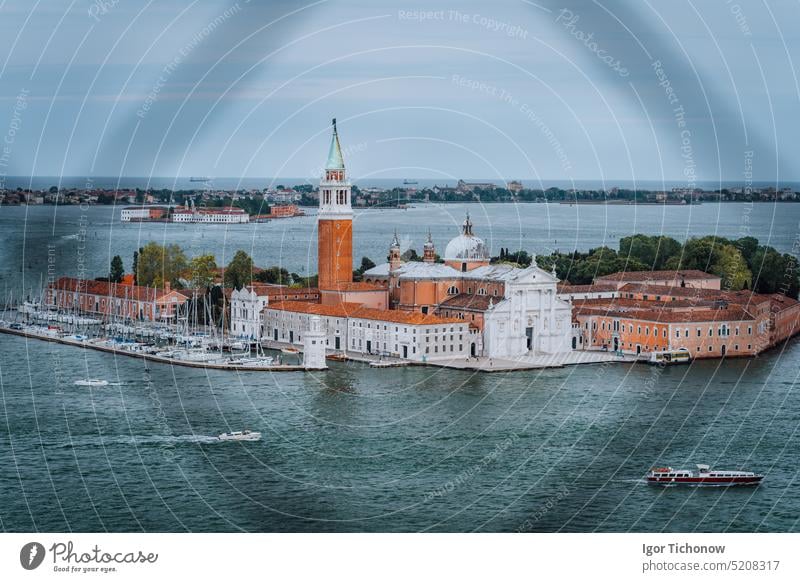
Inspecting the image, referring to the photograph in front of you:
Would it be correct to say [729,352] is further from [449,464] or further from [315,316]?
[449,464]

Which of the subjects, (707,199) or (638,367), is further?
(707,199)

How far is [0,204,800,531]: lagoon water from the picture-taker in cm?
1208

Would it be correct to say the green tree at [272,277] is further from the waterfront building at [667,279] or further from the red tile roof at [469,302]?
the red tile roof at [469,302]

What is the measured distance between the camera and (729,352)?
1977 centimetres

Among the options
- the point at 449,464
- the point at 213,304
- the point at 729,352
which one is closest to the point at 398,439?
the point at 449,464

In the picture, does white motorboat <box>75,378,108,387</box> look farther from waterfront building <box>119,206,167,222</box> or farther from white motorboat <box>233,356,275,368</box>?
waterfront building <box>119,206,167,222</box>

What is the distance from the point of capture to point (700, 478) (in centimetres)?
1306

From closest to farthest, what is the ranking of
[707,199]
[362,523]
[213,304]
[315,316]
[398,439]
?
[362,523] < [398,439] < [315,316] < [213,304] < [707,199]

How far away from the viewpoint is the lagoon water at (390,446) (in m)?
12.1

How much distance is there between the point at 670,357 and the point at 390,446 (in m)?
5.96

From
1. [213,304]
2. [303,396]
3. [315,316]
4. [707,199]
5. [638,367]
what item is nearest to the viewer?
[303,396]

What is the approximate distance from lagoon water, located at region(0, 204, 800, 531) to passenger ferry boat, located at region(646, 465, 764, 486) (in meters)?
0.15

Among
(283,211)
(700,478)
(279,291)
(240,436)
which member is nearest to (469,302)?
(279,291)

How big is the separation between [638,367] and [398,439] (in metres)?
5.03
